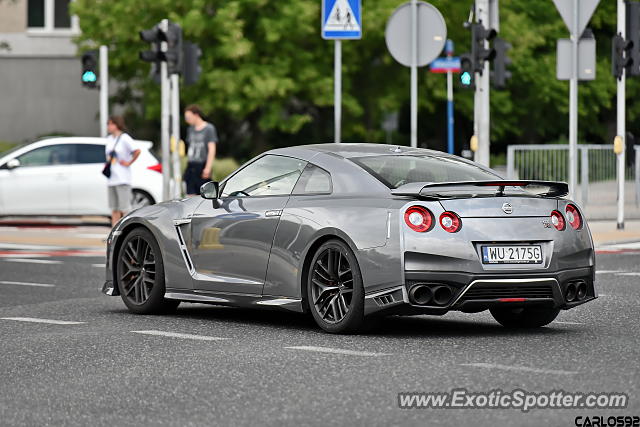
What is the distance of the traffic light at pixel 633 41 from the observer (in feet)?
83.8

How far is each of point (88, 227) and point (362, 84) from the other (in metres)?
19.5

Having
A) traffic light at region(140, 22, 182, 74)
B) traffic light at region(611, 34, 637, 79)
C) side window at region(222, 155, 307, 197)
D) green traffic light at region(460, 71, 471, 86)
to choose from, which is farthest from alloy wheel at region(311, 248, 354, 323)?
green traffic light at region(460, 71, 471, 86)

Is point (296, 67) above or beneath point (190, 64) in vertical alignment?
above

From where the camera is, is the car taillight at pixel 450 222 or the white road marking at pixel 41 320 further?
the white road marking at pixel 41 320

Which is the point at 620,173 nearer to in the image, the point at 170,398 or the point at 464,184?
the point at 464,184

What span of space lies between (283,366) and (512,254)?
203cm

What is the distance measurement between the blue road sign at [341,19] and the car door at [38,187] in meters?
8.44

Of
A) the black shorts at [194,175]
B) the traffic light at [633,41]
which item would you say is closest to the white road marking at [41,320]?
the black shorts at [194,175]

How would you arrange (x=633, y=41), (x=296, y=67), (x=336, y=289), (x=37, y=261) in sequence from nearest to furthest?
(x=336, y=289), (x=37, y=261), (x=633, y=41), (x=296, y=67)

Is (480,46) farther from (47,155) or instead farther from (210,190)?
(210,190)

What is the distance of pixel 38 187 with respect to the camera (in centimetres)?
2695

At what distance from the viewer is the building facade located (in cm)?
5194

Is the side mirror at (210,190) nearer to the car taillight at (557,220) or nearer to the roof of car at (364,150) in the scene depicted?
the roof of car at (364,150)

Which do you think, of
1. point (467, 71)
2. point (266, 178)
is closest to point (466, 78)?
point (467, 71)
